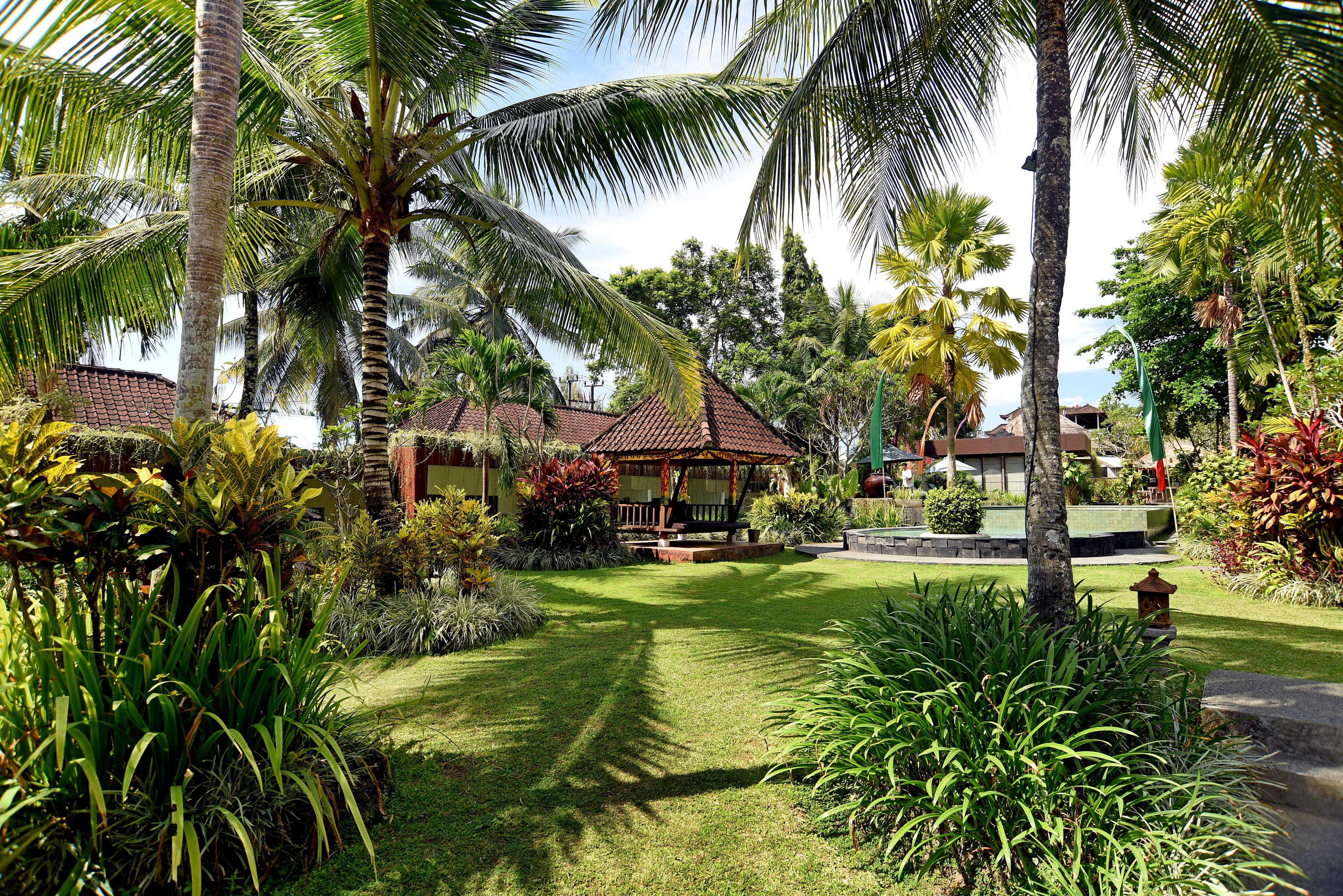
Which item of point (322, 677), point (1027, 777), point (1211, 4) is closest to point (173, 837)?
point (322, 677)

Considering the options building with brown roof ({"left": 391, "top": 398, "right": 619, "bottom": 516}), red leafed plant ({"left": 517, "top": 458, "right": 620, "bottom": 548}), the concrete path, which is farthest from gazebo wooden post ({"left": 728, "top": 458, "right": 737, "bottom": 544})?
building with brown roof ({"left": 391, "top": 398, "right": 619, "bottom": 516})

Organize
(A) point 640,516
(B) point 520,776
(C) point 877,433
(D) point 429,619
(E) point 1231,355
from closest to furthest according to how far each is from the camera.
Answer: (B) point 520,776
(D) point 429,619
(A) point 640,516
(E) point 1231,355
(C) point 877,433

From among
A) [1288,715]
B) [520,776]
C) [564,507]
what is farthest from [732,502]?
[1288,715]

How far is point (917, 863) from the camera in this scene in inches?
108

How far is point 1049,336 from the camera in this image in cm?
393

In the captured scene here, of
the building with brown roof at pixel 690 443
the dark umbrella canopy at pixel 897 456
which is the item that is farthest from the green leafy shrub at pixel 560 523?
the dark umbrella canopy at pixel 897 456

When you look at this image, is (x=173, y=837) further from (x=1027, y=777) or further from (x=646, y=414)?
(x=646, y=414)

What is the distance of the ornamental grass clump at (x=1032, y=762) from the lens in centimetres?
236

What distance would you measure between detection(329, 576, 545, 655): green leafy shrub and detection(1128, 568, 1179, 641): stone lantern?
18.5 ft

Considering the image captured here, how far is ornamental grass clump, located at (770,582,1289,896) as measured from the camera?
236cm

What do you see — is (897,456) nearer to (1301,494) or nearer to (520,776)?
(1301,494)

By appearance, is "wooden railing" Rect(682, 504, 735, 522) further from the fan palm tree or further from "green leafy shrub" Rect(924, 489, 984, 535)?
the fan palm tree

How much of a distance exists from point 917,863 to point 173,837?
289 centimetres

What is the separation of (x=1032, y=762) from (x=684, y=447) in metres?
11.7
